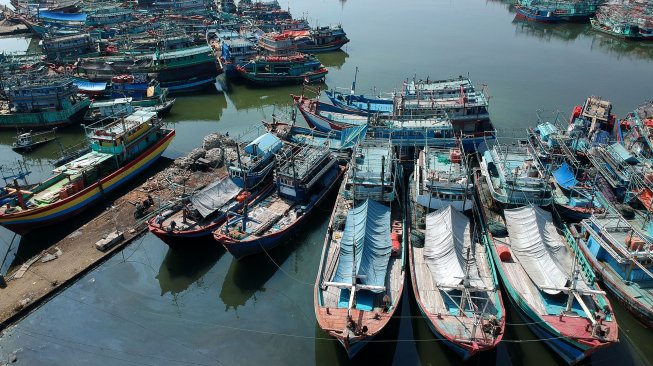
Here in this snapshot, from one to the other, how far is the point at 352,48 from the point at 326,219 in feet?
213

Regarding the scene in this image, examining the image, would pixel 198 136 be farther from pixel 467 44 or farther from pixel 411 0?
pixel 411 0

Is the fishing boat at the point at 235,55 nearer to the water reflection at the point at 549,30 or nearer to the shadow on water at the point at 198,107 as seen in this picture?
the shadow on water at the point at 198,107

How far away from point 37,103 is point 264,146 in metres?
32.0

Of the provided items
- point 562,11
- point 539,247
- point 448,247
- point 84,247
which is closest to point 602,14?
point 562,11

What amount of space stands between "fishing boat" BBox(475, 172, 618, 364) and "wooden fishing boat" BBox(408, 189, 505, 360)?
1.46 meters

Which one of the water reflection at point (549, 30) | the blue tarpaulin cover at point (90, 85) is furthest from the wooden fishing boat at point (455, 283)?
the water reflection at point (549, 30)

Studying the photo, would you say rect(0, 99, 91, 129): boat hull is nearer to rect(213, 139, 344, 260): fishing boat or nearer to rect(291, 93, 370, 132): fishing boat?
rect(291, 93, 370, 132): fishing boat

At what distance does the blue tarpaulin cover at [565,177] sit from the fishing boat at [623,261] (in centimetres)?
651

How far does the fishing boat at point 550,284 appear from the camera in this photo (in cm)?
2352

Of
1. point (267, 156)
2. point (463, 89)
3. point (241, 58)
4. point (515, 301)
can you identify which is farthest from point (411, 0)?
point (515, 301)

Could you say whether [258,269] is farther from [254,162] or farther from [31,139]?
[31,139]

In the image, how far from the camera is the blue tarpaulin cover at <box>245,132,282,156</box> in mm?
38594

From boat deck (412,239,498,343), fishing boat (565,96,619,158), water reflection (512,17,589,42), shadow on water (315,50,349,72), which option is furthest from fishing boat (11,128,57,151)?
water reflection (512,17,589,42)

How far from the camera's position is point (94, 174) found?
130 feet
